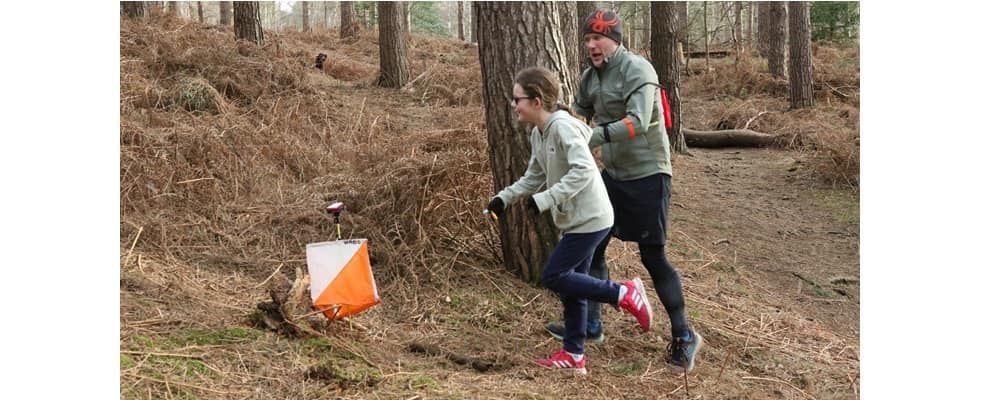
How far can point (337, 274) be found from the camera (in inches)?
166

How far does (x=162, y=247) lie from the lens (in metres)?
5.46

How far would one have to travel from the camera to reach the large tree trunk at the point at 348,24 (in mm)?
18984

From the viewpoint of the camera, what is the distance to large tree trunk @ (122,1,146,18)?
Result: 12.0 metres

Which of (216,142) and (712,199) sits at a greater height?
(216,142)

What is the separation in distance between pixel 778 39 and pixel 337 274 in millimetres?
13960

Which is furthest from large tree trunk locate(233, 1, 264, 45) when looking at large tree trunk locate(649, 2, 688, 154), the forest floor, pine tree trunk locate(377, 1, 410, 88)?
large tree trunk locate(649, 2, 688, 154)

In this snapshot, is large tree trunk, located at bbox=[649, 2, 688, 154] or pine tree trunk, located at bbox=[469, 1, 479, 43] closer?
pine tree trunk, located at bbox=[469, 1, 479, 43]

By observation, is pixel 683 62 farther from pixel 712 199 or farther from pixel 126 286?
pixel 126 286

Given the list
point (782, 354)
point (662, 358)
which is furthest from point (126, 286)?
point (782, 354)

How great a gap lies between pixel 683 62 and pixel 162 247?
16.2m

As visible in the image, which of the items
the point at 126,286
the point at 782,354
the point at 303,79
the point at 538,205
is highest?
the point at 303,79

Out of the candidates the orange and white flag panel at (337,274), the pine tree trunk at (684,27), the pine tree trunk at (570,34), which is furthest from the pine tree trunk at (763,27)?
the orange and white flag panel at (337,274)

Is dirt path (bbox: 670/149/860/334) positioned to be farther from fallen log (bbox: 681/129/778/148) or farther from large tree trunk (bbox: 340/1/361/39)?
large tree trunk (bbox: 340/1/361/39)

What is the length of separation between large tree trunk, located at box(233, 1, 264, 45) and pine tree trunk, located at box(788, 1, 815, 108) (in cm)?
896
